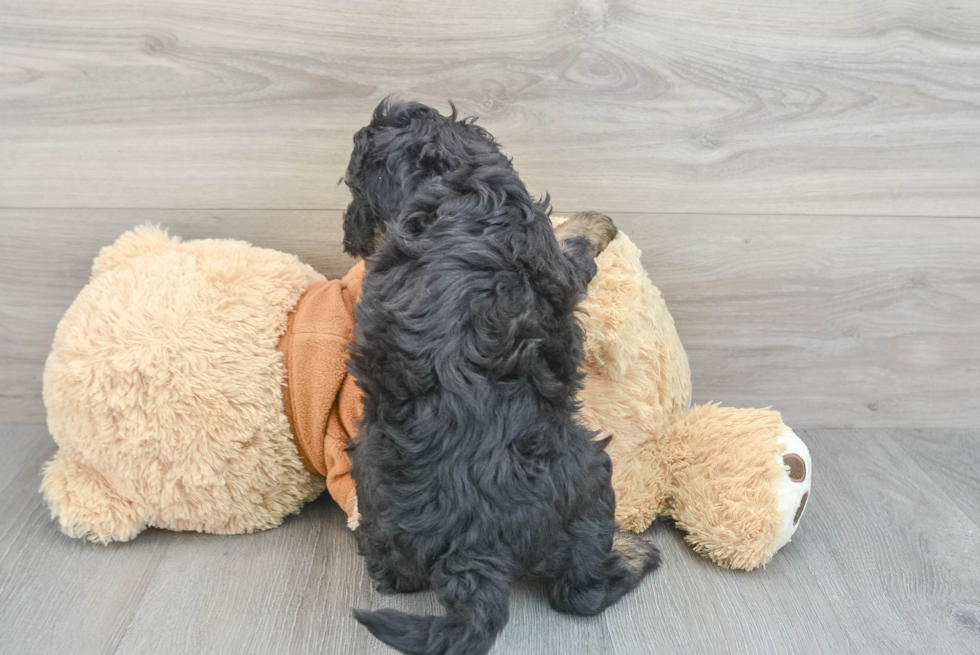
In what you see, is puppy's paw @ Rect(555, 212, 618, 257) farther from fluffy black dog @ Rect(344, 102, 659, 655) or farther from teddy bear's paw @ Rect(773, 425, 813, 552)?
teddy bear's paw @ Rect(773, 425, 813, 552)

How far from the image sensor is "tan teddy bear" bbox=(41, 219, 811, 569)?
134 centimetres

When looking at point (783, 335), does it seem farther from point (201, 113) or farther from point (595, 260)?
point (201, 113)

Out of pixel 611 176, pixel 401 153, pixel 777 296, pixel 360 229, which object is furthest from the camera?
pixel 777 296

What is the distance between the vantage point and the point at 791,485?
1.34 m

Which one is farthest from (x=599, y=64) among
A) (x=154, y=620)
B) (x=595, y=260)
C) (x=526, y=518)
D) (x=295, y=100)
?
(x=154, y=620)

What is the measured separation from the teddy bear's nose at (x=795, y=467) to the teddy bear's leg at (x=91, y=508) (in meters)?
1.29

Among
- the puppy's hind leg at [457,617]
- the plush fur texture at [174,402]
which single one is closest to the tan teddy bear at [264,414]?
the plush fur texture at [174,402]

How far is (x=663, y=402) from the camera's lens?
1.48 meters

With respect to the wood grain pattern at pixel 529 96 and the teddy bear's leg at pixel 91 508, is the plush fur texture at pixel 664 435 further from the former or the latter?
the teddy bear's leg at pixel 91 508

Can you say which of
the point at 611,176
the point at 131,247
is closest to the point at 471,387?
the point at 611,176

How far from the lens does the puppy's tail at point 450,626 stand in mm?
896

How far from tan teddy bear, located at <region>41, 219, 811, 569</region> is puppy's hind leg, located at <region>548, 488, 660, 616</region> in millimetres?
195

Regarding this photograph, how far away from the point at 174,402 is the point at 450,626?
0.72 meters

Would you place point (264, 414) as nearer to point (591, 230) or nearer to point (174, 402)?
point (174, 402)
